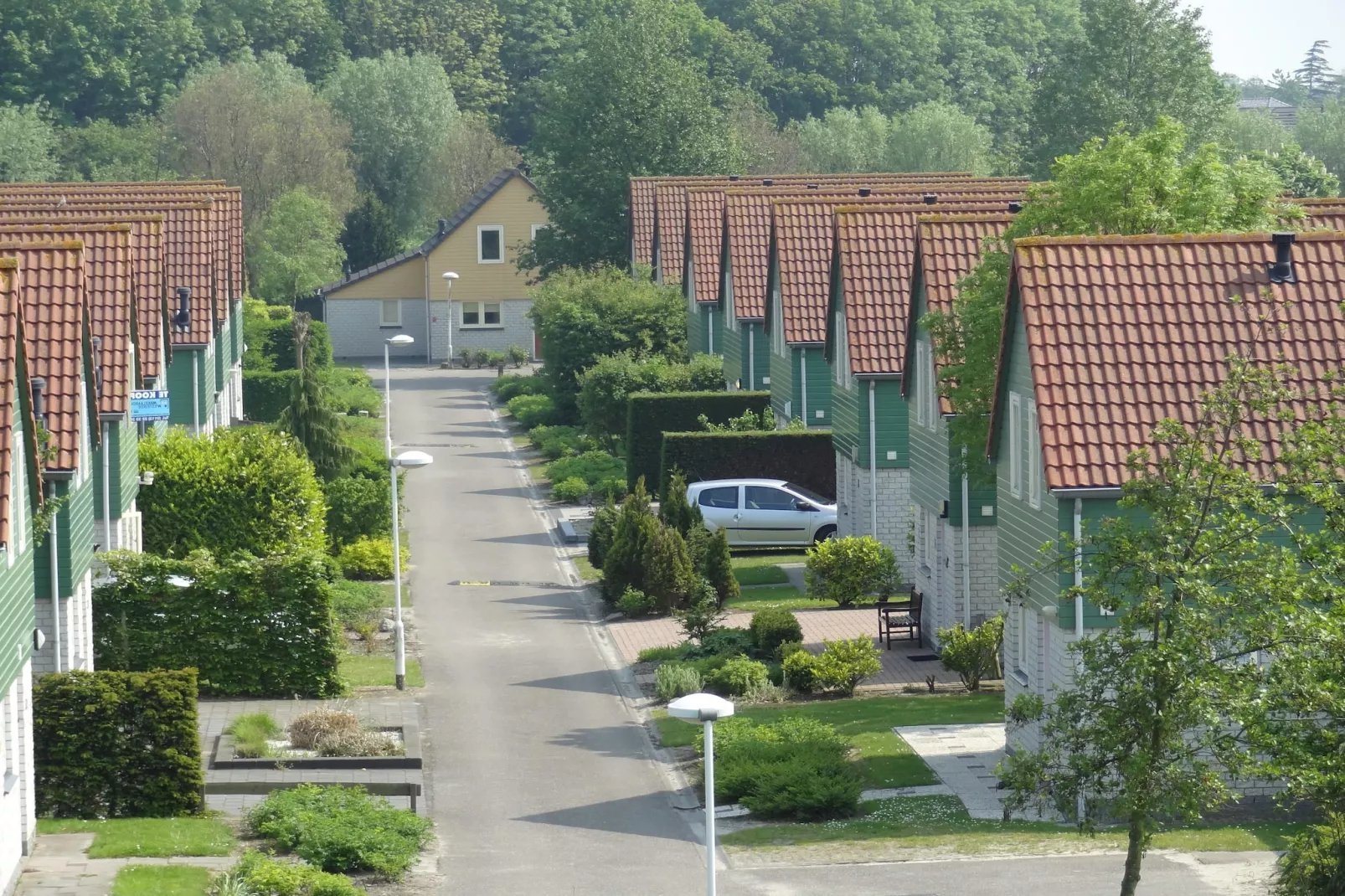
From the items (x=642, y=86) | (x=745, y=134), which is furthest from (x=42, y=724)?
(x=745, y=134)

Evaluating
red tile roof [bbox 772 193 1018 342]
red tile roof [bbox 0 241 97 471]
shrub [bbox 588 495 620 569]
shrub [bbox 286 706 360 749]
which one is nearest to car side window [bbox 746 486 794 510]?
shrub [bbox 588 495 620 569]

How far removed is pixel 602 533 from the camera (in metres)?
36.2

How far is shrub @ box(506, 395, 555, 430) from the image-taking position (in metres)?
56.9

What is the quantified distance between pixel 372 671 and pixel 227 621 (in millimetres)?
2866

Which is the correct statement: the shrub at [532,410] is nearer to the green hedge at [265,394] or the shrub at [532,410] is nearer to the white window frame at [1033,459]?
the green hedge at [265,394]

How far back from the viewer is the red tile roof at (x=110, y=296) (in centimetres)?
2844

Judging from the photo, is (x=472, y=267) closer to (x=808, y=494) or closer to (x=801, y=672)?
(x=808, y=494)

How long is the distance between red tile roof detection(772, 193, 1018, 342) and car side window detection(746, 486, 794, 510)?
3754 mm

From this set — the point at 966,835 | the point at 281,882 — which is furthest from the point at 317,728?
the point at 966,835

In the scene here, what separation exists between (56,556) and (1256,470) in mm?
13179

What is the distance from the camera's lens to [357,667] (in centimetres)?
2989

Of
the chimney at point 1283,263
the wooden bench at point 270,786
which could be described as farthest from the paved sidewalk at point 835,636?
the chimney at point 1283,263

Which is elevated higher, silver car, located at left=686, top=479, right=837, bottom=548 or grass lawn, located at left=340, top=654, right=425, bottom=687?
silver car, located at left=686, top=479, right=837, bottom=548

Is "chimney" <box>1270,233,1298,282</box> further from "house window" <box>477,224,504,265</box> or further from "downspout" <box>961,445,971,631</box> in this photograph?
"house window" <box>477,224,504,265</box>
